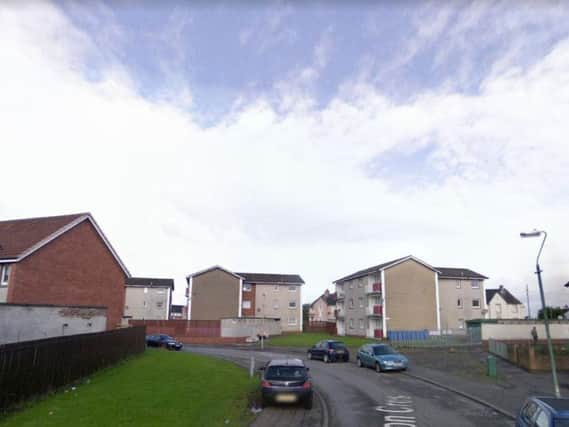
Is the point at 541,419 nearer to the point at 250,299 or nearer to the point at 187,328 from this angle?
the point at 187,328

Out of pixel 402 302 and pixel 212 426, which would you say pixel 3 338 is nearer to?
pixel 212 426

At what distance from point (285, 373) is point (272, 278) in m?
54.4

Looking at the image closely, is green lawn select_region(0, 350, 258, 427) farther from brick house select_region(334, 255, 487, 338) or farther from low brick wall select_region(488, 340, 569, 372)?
brick house select_region(334, 255, 487, 338)

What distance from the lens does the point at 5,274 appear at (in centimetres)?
2739

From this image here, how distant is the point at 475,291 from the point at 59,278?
169ft

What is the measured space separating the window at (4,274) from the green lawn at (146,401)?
1034 cm

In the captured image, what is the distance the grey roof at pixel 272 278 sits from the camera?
68188 mm

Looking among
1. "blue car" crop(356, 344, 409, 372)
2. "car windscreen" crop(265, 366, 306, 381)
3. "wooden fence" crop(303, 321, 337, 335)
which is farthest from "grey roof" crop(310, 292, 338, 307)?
"car windscreen" crop(265, 366, 306, 381)

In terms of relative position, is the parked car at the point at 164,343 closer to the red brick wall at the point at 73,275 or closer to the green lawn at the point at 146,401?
the red brick wall at the point at 73,275

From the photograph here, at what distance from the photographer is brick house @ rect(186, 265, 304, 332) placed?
62281 millimetres

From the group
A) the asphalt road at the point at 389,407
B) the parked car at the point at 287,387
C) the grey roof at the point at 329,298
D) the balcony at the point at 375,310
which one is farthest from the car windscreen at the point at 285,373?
the grey roof at the point at 329,298

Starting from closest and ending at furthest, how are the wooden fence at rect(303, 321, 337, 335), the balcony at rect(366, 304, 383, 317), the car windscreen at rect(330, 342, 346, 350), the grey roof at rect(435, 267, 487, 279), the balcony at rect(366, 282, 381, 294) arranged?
the car windscreen at rect(330, 342, 346, 350)
the balcony at rect(366, 304, 383, 317)
the balcony at rect(366, 282, 381, 294)
the grey roof at rect(435, 267, 487, 279)
the wooden fence at rect(303, 321, 337, 335)

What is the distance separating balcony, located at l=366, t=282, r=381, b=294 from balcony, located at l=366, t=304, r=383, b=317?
5.47ft

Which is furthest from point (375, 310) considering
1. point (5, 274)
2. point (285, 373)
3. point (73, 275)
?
point (285, 373)
